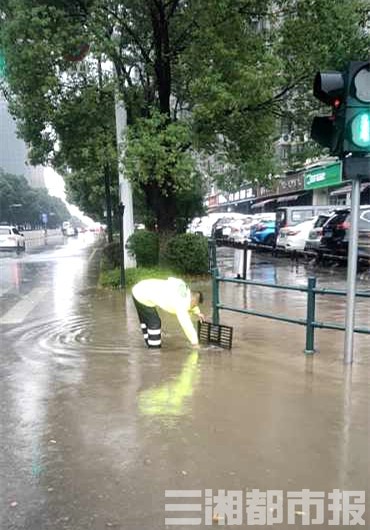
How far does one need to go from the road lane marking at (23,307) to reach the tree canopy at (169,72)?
11.8ft

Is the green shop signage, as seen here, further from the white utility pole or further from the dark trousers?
the dark trousers

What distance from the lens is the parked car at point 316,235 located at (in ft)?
59.8

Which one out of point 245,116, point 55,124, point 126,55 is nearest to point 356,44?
point 245,116

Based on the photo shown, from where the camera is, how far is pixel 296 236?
67.8 feet

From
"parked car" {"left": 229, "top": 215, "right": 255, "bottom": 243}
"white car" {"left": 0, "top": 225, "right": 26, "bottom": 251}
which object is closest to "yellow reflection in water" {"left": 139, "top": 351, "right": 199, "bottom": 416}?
"parked car" {"left": 229, "top": 215, "right": 255, "bottom": 243}

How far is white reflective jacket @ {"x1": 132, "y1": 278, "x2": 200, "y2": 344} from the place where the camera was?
665 cm

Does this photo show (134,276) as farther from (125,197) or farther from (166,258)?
(125,197)

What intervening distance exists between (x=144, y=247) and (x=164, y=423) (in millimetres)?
10485

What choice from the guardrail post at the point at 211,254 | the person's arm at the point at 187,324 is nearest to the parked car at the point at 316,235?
the guardrail post at the point at 211,254

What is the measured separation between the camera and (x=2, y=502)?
3.33m

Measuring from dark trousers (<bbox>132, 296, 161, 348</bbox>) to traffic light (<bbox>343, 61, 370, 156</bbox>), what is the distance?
3.22 metres

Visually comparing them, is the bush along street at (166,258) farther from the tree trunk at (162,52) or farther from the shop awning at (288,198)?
the shop awning at (288,198)

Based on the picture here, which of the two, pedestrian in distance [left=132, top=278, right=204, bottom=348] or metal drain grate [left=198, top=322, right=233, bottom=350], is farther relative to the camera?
metal drain grate [left=198, top=322, right=233, bottom=350]

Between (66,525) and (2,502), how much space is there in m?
0.52
